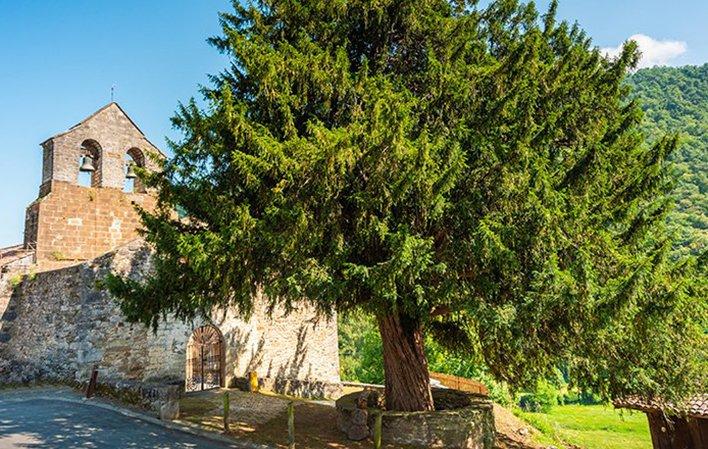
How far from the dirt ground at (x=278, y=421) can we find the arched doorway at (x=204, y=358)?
6.26 feet

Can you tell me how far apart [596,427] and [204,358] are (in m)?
26.4

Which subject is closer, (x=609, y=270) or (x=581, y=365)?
(x=609, y=270)

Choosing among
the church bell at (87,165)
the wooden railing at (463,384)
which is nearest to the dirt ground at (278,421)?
the wooden railing at (463,384)

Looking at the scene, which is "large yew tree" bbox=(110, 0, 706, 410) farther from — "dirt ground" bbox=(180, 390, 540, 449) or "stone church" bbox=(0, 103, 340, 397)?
"stone church" bbox=(0, 103, 340, 397)

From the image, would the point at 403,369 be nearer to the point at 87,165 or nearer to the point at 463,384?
the point at 463,384

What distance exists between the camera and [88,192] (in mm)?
18047

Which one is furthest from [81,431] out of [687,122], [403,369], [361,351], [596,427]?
[687,122]

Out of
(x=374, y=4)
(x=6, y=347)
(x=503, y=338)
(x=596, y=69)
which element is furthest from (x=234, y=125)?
(x=6, y=347)

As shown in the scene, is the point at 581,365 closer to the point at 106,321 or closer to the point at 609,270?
the point at 609,270

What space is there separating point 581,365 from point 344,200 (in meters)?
5.90

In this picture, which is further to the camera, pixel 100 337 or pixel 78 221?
pixel 78 221

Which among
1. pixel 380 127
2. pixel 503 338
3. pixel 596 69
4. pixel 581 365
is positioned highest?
pixel 596 69

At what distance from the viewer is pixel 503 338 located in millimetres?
8734

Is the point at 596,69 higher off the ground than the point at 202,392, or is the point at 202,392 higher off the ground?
the point at 596,69
